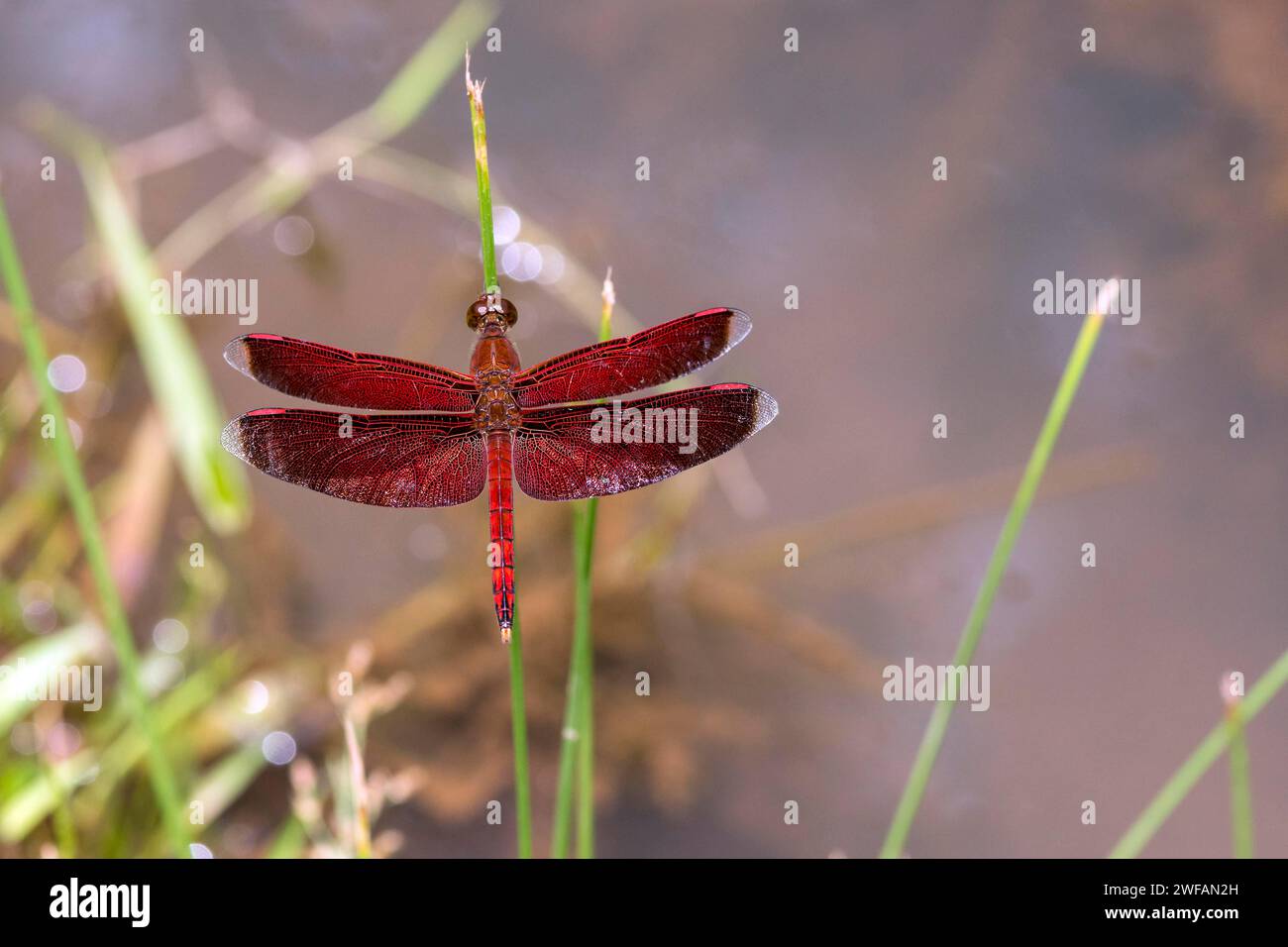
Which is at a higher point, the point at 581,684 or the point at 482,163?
the point at 482,163

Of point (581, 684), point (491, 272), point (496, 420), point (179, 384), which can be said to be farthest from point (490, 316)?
point (179, 384)

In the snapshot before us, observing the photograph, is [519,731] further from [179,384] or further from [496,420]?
[179,384]

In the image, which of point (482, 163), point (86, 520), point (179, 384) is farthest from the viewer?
point (179, 384)

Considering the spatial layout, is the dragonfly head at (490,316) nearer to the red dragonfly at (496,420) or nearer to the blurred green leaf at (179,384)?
the red dragonfly at (496,420)

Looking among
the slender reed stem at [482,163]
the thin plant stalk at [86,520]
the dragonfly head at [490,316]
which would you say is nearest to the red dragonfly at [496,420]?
the dragonfly head at [490,316]

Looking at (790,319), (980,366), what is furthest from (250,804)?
(980,366)

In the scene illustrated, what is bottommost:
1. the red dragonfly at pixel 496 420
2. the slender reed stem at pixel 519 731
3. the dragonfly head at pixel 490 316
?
the slender reed stem at pixel 519 731

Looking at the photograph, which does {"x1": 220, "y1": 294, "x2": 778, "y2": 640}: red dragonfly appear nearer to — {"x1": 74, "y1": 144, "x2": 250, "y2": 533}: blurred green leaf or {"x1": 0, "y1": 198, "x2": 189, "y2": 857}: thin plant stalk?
{"x1": 0, "y1": 198, "x2": 189, "y2": 857}: thin plant stalk
